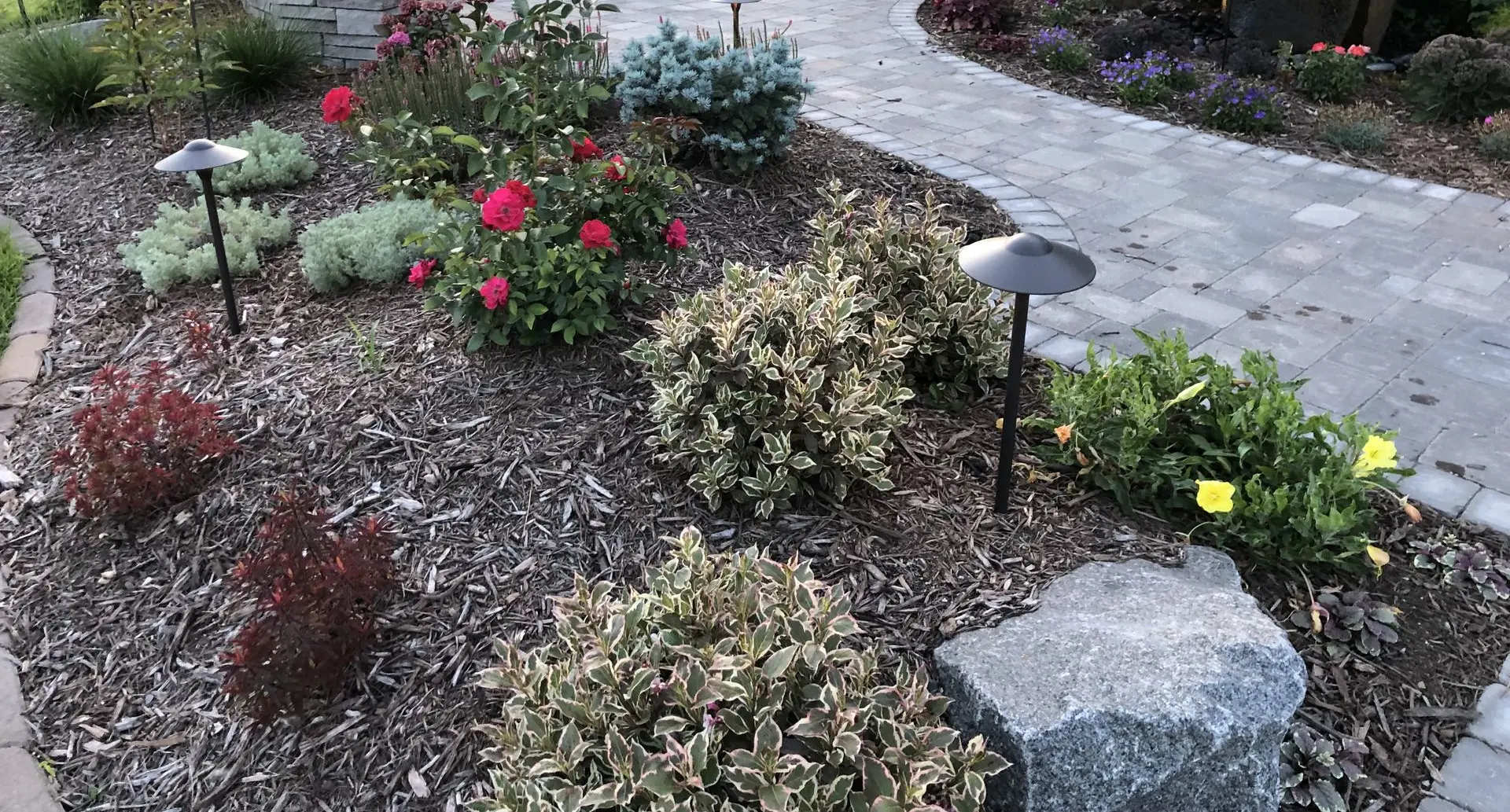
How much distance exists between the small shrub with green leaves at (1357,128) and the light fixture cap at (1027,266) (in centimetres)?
447

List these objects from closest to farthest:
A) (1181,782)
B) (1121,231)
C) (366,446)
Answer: (1181,782) < (366,446) < (1121,231)

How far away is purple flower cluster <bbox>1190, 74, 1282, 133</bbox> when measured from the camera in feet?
20.1

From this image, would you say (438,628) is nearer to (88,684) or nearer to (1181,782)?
(88,684)

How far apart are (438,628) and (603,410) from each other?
2.65 feet

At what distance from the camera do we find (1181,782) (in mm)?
2037

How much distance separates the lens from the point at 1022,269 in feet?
7.66

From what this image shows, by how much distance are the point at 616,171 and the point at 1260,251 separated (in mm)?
3095

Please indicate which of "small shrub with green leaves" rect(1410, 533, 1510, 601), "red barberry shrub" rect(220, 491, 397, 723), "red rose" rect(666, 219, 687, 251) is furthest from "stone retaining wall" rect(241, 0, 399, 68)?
"small shrub with green leaves" rect(1410, 533, 1510, 601)

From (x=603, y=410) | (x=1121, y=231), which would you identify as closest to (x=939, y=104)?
(x=1121, y=231)

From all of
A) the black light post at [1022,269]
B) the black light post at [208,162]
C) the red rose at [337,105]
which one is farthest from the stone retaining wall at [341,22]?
the black light post at [1022,269]

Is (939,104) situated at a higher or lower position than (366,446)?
higher

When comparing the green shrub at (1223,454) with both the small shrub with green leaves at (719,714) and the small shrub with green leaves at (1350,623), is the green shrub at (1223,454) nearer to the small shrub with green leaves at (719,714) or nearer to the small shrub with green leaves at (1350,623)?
the small shrub with green leaves at (1350,623)

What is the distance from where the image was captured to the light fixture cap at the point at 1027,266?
230 cm

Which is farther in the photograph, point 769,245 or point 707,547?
point 769,245
